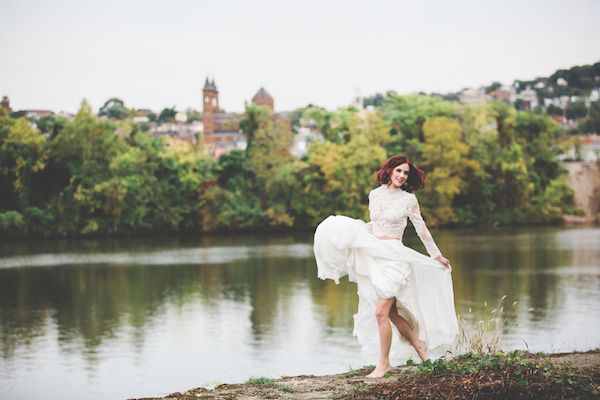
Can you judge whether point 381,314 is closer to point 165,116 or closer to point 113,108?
point 113,108

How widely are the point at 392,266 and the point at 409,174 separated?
0.75m

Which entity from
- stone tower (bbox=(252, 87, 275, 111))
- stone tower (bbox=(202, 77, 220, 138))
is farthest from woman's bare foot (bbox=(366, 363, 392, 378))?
stone tower (bbox=(202, 77, 220, 138))

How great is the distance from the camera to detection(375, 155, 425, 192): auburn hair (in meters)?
7.25

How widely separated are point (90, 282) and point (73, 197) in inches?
877

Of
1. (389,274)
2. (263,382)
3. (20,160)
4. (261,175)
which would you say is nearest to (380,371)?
(389,274)

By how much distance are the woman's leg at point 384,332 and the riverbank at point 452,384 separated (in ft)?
0.31

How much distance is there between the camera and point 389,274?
7.14m

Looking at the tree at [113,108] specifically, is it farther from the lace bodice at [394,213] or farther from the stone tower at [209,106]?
the lace bodice at [394,213]

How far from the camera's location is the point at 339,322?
17859 mm

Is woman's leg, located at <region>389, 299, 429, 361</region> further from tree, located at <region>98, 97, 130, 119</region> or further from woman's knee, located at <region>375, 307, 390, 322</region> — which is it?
tree, located at <region>98, 97, 130, 119</region>

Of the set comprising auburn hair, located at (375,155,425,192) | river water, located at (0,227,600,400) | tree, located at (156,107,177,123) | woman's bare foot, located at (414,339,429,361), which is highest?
tree, located at (156,107,177,123)

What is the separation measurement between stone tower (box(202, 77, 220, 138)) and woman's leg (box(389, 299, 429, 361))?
417 ft

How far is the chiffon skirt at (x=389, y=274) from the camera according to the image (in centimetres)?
722

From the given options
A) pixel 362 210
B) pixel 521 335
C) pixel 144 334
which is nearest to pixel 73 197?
pixel 362 210
